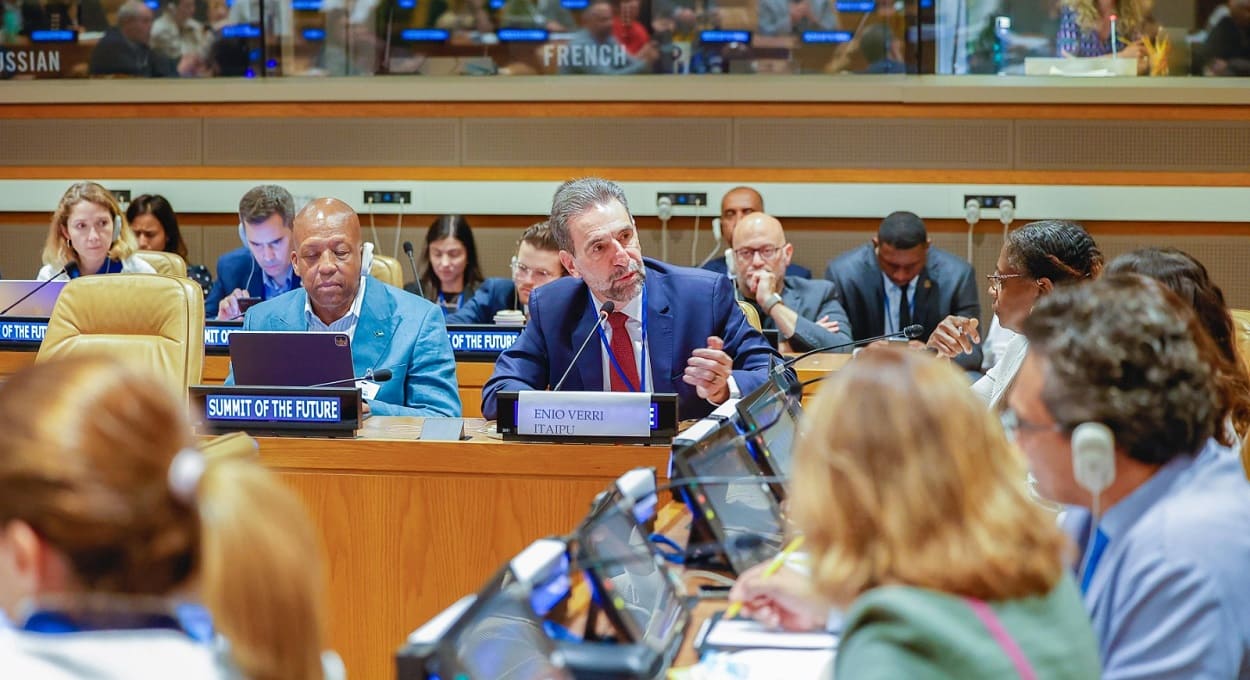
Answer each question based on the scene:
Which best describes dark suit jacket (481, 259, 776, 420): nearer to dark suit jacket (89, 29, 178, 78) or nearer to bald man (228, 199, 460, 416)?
bald man (228, 199, 460, 416)

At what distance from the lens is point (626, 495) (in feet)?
6.17

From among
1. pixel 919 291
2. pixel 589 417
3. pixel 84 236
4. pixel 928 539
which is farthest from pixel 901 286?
pixel 928 539

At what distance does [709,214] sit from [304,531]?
6.01 m

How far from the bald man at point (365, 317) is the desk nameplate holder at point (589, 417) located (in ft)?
2.53

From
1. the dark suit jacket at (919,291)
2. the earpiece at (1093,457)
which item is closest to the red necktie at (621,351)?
the earpiece at (1093,457)

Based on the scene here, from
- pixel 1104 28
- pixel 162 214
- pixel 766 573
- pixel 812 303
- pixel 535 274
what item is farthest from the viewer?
pixel 162 214

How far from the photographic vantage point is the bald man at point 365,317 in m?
3.81

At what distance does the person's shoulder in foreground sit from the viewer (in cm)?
121

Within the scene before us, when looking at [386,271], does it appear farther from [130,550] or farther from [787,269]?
[130,550]

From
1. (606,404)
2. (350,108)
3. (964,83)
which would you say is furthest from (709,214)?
(606,404)

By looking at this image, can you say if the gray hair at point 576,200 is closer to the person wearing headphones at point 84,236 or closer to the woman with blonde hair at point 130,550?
the woman with blonde hair at point 130,550

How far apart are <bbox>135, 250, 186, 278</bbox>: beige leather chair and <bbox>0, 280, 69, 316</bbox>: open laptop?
3.34 ft

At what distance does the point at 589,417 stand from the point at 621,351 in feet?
1.86

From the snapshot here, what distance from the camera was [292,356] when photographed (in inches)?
131
